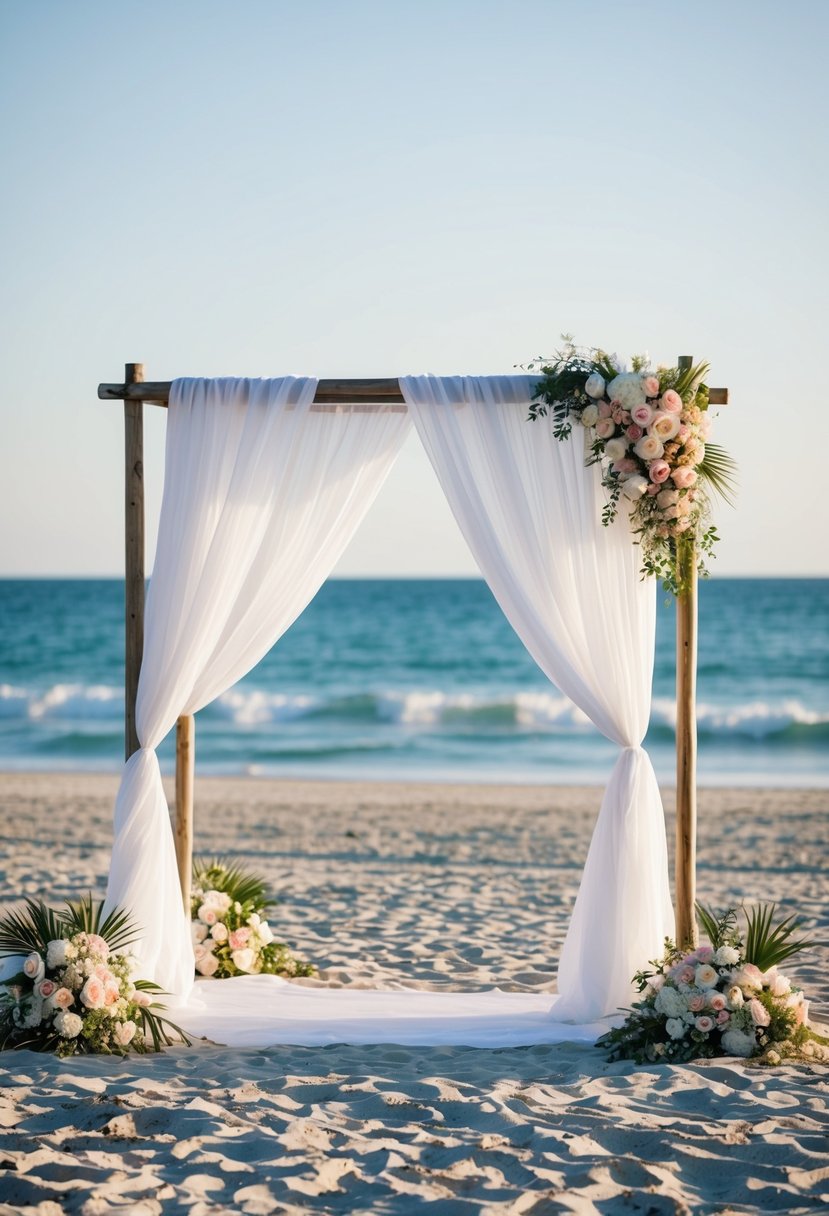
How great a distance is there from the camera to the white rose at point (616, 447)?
4.18 metres

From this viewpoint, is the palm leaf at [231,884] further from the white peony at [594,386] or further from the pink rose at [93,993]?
the white peony at [594,386]

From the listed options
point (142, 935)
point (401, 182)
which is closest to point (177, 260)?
point (401, 182)

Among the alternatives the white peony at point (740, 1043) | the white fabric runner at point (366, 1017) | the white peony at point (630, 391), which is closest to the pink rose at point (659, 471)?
the white peony at point (630, 391)

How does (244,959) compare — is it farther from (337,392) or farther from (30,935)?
(337,392)

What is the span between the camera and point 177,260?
10.0 metres

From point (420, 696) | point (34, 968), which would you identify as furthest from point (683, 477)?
point (420, 696)

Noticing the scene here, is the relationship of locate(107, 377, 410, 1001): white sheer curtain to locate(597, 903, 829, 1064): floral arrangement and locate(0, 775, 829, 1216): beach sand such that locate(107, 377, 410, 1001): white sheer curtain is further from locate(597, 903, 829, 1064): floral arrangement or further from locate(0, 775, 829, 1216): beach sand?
locate(597, 903, 829, 1064): floral arrangement

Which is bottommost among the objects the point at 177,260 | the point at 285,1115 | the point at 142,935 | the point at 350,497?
the point at 285,1115

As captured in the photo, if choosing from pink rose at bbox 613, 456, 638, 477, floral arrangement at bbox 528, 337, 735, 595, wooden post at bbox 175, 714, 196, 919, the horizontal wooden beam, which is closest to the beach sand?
wooden post at bbox 175, 714, 196, 919

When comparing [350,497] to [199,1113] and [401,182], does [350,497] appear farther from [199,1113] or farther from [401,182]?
[401,182]

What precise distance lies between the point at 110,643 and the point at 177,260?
1973 cm

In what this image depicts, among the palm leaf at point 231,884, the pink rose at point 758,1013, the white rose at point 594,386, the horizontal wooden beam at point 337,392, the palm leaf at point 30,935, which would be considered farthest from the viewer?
the palm leaf at point 231,884

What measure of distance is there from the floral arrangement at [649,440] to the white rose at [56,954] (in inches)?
101

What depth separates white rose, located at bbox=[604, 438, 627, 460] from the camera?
4.18 meters
